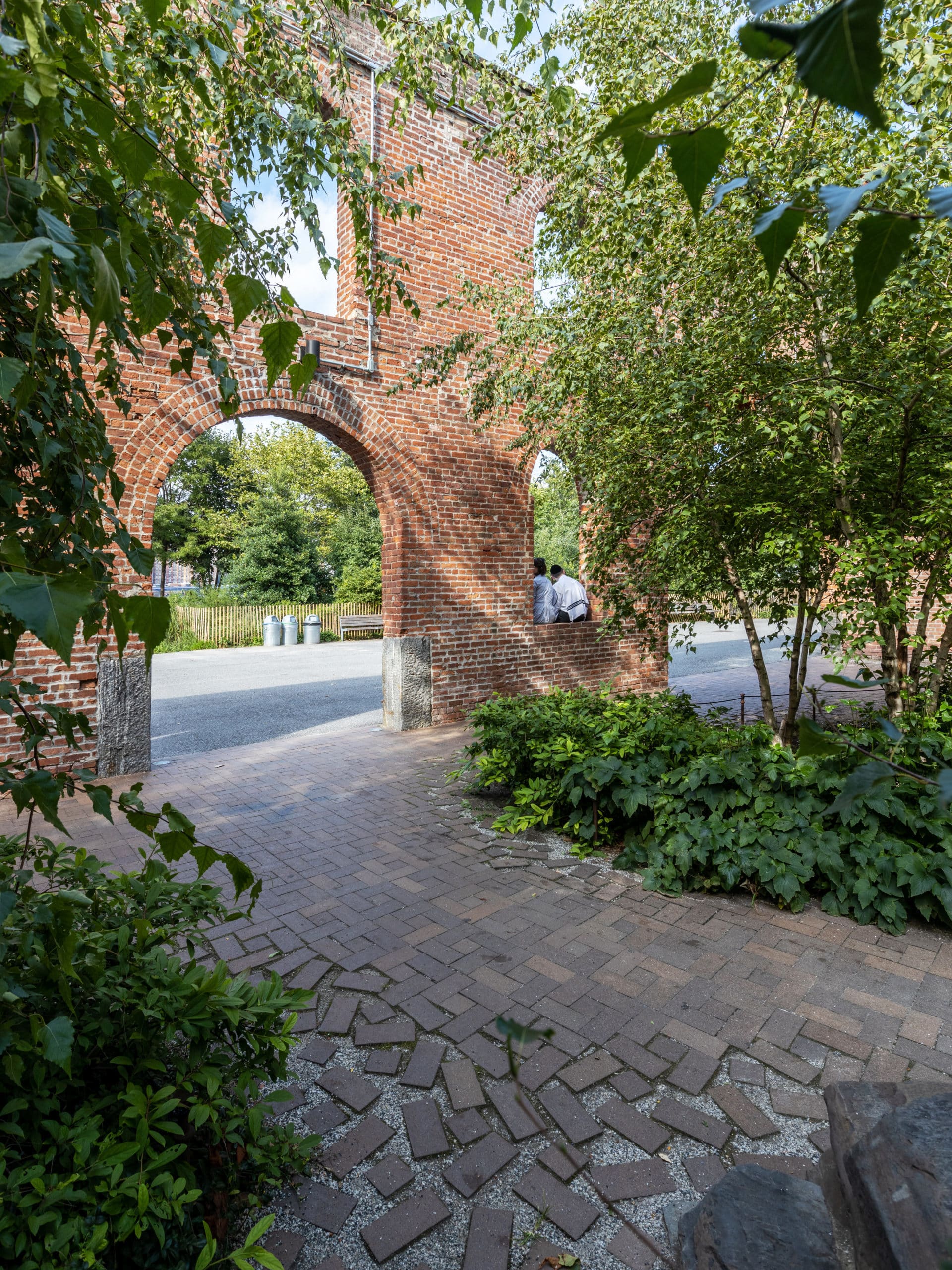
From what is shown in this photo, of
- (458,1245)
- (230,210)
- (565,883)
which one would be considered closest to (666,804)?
(565,883)

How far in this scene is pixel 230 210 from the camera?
1820 mm

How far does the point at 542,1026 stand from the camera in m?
2.49

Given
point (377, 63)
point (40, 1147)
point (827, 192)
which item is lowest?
point (40, 1147)

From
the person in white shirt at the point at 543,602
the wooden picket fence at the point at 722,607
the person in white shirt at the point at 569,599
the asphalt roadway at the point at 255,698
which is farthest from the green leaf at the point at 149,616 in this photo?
the person in white shirt at the point at 569,599

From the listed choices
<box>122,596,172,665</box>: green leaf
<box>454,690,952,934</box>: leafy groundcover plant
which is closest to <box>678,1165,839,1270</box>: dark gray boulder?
<box>454,690,952,934</box>: leafy groundcover plant

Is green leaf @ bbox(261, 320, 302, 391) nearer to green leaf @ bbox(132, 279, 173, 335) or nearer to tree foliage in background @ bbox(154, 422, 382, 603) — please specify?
green leaf @ bbox(132, 279, 173, 335)

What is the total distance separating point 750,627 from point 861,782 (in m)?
5.11

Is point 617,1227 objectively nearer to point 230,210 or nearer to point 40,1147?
point 40,1147

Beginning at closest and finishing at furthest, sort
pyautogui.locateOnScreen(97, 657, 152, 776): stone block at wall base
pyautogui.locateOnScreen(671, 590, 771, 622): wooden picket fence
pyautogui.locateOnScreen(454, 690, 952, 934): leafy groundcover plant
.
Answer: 1. pyautogui.locateOnScreen(454, 690, 952, 934): leafy groundcover plant
2. pyautogui.locateOnScreen(671, 590, 771, 622): wooden picket fence
3. pyautogui.locateOnScreen(97, 657, 152, 776): stone block at wall base

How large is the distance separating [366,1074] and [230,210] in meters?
2.73

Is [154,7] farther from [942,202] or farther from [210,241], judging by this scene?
[942,202]

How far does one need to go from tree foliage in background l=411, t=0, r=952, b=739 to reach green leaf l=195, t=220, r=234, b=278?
94.9 inches

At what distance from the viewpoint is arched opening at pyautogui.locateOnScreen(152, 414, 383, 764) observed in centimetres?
1038

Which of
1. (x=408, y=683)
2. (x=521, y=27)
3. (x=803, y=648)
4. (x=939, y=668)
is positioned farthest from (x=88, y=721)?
(x=408, y=683)
